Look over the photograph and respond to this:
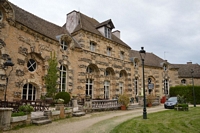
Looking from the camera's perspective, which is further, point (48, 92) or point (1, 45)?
point (48, 92)

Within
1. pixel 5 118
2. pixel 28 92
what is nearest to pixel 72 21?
pixel 28 92

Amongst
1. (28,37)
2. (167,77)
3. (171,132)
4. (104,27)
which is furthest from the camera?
(167,77)

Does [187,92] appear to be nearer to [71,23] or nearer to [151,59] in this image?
[151,59]

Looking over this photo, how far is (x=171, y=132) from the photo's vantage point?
6984 mm

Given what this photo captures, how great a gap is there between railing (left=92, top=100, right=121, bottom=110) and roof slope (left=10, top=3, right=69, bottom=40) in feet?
21.4

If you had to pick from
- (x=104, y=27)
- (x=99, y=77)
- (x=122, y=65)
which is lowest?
(x=99, y=77)

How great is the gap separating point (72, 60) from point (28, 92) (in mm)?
5142

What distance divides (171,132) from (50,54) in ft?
34.6

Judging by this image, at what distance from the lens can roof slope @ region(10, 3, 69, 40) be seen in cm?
1231

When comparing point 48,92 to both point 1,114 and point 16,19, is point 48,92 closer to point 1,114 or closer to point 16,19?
point 16,19

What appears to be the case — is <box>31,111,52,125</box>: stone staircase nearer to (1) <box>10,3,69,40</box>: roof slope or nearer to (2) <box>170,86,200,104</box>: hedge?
(1) <box>10,3,69,40</box>: roof slope

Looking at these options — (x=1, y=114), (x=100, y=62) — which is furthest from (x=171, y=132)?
(x=100, y=62)

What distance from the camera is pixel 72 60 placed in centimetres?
1605

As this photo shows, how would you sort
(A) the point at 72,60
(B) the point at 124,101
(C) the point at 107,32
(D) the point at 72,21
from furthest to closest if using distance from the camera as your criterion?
(C) the point at 107,32 → (D) the point at 72,21 → (A) the point at 72,60 → (B) the point at 124,101
